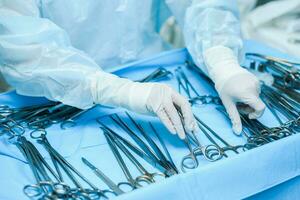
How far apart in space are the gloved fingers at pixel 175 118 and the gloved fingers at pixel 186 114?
16 millimetres

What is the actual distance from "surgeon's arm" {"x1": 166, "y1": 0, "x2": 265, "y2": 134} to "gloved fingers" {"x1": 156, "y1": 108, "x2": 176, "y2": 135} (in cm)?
18

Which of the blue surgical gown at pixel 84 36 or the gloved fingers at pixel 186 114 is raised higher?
the blue surgical gown at pixel 84 36

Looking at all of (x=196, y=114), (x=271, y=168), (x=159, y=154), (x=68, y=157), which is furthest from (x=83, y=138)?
(x=271, y=168)

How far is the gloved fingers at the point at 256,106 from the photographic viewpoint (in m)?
0.93

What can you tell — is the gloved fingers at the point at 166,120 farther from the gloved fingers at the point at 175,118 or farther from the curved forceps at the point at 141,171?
the curved forceps at the point at 141,171

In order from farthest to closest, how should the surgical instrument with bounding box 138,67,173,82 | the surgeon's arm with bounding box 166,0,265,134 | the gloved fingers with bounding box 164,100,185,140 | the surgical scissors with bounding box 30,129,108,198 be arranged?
the surgical instrument with bounding box 138,67,173,82, the surgeon's arm with bounding box 166,0,265,134, the gloved fingers with bounding box 164,100,185,140, the surgical scissors with bounding box 30,129,108,198

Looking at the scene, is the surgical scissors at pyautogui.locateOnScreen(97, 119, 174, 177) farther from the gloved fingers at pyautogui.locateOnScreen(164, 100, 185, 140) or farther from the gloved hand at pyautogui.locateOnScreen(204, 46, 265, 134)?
the gloved hand at pyautogui.locateOnScreen(204, 46, 265, 134)

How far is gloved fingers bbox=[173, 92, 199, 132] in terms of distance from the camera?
2.87 ft

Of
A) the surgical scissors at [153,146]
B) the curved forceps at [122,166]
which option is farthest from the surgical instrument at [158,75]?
the curved forceps at [122,166]

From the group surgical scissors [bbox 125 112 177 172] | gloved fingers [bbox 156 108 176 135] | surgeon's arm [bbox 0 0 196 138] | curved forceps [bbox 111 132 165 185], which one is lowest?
surgical scissors [bbox 125 112 177 172]

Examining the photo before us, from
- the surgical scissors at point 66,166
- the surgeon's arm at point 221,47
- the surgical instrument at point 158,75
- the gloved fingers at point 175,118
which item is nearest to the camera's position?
the surgical scissors at point 66,166

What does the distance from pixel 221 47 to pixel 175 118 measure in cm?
36

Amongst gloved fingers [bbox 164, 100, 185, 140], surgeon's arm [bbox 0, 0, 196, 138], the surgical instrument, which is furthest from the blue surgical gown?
gloved fingers [bbox 164, 100, 185, 140]

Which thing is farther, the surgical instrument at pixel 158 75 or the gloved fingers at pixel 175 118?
the surgical instrument at pixel 158 75
